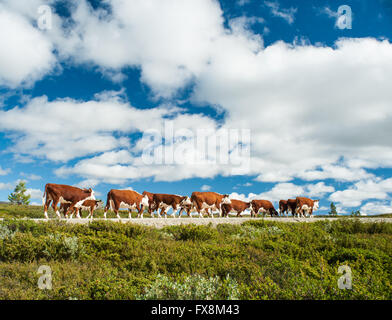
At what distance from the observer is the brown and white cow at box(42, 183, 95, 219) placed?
1700 cm

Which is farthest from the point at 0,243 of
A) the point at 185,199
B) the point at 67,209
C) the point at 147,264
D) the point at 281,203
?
the point at 281,203

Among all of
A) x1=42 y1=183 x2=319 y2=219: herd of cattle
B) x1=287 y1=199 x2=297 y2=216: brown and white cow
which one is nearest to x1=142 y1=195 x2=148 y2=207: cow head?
x1=42 y1=183 x2=319 y2=219: herd of cattle

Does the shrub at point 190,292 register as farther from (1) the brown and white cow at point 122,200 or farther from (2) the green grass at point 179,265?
(1) the brown and white cow at point 122,200

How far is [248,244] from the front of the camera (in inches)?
340

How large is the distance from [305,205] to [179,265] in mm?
27584

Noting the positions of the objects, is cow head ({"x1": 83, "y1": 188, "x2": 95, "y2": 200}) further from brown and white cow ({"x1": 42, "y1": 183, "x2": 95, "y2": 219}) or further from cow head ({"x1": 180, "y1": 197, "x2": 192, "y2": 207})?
cow head ({"x1": 180, "y1": 197, "x2": 192, "y2": 207})

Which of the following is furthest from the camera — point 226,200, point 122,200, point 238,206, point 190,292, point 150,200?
point 238,206

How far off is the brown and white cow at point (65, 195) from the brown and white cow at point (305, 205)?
22088 mm

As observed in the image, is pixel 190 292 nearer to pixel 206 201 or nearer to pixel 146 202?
pixel 146 202

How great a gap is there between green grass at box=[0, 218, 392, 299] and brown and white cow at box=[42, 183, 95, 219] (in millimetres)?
6772

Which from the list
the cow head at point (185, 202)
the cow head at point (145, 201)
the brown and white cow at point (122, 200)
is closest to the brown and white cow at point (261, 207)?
the cow head at point (185, 202)

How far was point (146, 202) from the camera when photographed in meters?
21.5

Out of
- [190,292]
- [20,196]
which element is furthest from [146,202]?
[20,196]

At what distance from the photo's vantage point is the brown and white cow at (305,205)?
30.2 metres
